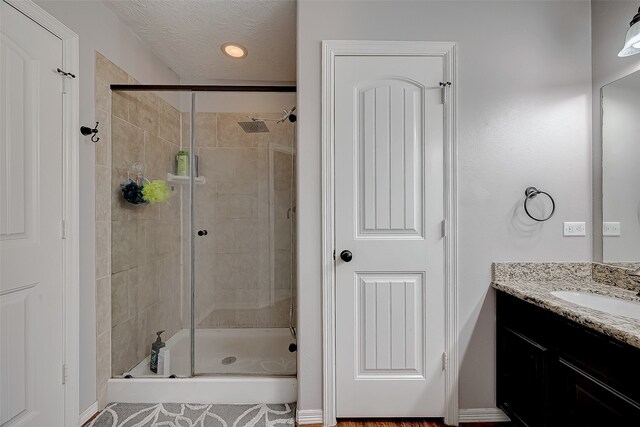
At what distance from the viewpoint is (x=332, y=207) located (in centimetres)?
173

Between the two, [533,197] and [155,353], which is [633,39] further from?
[155,353]

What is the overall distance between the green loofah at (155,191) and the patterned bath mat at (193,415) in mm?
1312

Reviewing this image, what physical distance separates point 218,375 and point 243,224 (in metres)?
1.04

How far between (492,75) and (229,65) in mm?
2063

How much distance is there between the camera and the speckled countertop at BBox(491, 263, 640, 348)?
1087mm

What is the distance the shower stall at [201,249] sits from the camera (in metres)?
1.98

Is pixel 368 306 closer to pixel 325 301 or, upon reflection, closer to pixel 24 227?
pixel 325 301

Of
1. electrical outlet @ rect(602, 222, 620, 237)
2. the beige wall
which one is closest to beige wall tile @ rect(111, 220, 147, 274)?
the beige wall

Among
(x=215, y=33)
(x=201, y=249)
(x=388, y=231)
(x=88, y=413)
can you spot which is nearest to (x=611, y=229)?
(x=388, y=231)

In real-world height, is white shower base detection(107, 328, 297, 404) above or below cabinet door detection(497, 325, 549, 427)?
below

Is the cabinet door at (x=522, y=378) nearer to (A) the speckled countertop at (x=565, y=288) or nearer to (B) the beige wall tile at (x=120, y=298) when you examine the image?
(A) the speckled countertop at (x=565, y=288)

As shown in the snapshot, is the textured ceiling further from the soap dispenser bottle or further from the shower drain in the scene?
the shower drain

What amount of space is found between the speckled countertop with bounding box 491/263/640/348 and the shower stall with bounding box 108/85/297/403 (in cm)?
139

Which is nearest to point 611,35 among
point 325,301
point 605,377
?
point 605,377
